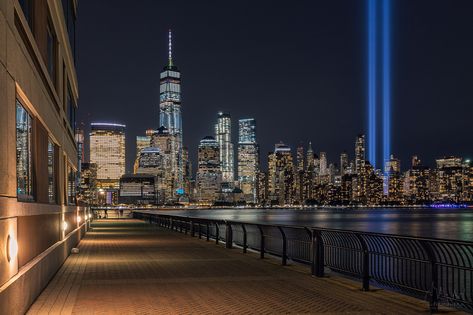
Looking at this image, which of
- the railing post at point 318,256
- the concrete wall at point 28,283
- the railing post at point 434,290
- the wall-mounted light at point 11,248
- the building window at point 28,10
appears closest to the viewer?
the concrete wall at point 28,283

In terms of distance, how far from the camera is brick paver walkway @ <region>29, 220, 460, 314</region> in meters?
11.8

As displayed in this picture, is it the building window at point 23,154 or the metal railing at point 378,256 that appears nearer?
the building window at point 23,154

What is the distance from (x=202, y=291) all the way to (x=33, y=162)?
173 inches

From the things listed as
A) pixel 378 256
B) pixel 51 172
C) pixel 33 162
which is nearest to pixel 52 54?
pixel 51 172

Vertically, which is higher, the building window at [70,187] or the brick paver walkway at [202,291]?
the building window at [70,187]

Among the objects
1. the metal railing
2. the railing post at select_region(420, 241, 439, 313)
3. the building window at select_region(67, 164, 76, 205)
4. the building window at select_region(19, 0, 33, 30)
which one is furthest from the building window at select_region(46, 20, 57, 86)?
the railing post at select_region(420, 241, 439, 313)

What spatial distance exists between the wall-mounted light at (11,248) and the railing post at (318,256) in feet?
27.1

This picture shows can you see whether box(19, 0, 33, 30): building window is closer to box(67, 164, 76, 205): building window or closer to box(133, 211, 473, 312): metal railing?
box(133, 211, 473, 312): metal railing

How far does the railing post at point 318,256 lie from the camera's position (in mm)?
16359

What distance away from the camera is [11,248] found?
951 cm

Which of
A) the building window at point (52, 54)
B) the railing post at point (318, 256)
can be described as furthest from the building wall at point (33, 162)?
the railing post at point (318, 256)

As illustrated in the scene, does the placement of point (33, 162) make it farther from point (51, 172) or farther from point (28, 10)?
point (51, 172)

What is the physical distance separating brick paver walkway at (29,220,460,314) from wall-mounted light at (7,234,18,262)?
6.85ft

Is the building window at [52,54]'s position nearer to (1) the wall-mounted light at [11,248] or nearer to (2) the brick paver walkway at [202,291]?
(2) the brick paver walkway at [202,291]
